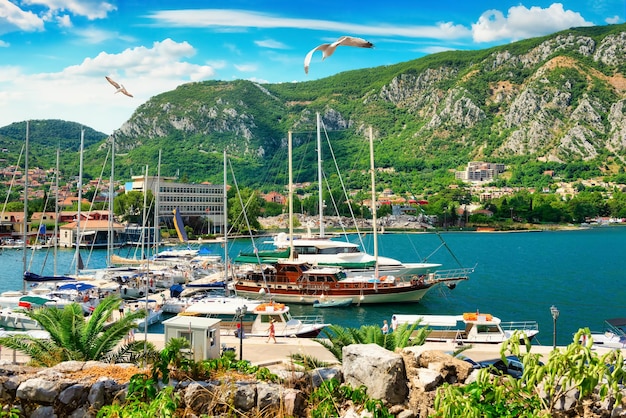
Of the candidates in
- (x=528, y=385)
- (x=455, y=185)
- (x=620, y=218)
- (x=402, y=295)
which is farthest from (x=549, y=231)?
(x=528, y=385)

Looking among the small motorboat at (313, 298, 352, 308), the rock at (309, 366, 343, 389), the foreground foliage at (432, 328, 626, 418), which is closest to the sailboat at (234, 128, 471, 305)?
the small motorboat at (313, 298, 352, 308)

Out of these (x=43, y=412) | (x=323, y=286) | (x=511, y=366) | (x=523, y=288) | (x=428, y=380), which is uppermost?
(x=428, y=380)

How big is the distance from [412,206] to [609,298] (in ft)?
432

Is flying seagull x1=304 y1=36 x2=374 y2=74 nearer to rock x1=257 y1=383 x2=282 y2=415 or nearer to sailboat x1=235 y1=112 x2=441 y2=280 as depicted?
rock x1=257 y1=383 x2=282 y2=415

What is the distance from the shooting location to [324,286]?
38.5 meters

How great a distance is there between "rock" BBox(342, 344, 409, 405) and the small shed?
4067mm

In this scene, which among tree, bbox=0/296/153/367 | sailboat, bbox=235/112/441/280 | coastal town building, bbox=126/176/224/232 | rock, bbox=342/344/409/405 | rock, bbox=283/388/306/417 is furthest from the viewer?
coastal town building, bbox=126/176/224/232

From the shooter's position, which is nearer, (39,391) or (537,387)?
(537,387)

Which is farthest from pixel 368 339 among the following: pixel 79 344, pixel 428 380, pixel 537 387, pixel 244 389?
pixel 79 344

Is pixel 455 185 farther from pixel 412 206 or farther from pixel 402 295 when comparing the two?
pixel 402 295

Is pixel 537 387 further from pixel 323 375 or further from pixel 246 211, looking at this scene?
pixel 246 211

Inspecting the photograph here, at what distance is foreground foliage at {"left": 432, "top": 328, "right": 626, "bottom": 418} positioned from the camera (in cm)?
945

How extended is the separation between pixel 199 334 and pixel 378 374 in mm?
5030

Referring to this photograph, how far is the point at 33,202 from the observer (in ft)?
427
